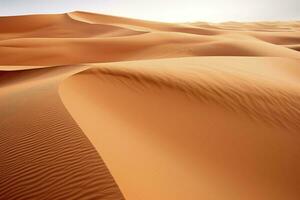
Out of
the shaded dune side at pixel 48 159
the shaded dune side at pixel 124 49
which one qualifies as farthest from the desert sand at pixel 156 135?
the shaded dune side at pixel 124 49

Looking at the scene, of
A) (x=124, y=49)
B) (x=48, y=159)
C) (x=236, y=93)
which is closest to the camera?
(x=48, y=159)

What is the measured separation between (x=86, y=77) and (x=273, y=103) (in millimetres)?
2695

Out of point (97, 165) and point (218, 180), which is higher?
point (97, 165)

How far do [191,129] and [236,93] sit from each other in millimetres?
1384

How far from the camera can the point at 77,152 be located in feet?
10.5

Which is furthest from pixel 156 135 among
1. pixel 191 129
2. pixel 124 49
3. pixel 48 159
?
pixel 124 49

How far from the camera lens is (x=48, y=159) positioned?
3.23m

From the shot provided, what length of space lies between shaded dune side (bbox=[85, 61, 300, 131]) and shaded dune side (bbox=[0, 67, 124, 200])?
174cm

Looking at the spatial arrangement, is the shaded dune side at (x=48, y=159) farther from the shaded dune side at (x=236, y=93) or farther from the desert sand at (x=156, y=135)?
the shaded dune side at (x=236, y=93)

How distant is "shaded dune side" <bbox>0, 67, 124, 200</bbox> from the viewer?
279cm

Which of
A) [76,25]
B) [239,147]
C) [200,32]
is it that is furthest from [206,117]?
[76,25]

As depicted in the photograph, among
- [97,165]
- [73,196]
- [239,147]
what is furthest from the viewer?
[239,147]

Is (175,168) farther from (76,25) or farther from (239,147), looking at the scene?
(76,25)

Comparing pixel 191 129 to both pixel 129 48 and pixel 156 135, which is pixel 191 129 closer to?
pixel 156 135
